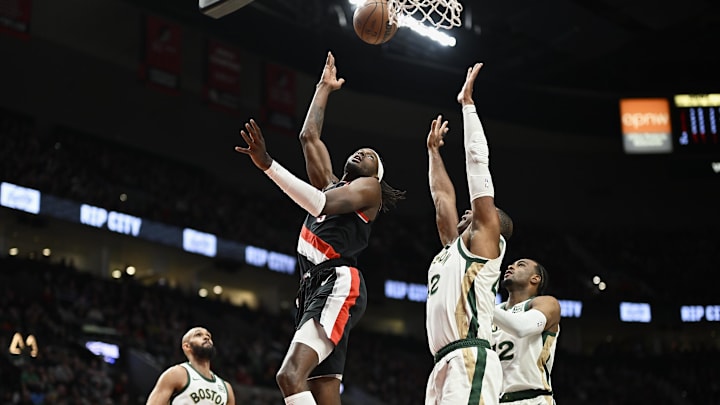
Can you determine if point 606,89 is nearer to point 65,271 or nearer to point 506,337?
point 65,271

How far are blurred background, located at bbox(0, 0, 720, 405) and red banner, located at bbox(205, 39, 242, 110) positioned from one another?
0.16 feet

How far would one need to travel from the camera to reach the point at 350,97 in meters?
25.3

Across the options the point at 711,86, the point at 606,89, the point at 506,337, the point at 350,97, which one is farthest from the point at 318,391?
the point at 606,89

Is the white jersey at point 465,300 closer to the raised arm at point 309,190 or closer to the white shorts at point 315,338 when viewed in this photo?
the white shorts at point 315,338

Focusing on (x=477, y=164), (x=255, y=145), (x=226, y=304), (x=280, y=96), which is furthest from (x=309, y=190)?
(x=226, y=304)

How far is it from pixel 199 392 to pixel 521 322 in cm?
330

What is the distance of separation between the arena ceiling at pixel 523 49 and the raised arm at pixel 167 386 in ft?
41.3

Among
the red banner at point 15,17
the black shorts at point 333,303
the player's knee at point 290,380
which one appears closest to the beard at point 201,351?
the black shorts at point 333,303

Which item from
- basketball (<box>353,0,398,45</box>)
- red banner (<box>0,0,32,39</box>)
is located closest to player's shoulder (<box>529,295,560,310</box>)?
basketball (<box>353,0,398,45</box>)

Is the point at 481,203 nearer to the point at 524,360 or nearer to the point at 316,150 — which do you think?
the point at 524,360

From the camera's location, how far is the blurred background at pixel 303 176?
18688 millimetres

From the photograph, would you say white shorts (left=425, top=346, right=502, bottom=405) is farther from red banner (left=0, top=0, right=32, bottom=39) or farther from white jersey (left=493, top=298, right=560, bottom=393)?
red banner (left=0, top=0, right=32, bottom=39)

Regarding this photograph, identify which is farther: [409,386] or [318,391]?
[409,386]

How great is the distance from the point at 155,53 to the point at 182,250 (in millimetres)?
5817
